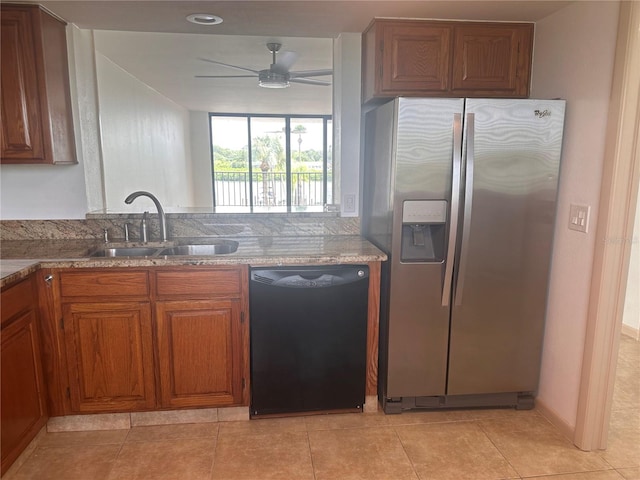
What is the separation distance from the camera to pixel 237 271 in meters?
2.20

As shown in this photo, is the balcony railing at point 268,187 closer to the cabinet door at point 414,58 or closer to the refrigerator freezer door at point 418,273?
the cabinet door at point 414,58

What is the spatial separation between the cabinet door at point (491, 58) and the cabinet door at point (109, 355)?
207 centimetres

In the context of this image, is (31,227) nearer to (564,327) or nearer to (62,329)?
(62,329)

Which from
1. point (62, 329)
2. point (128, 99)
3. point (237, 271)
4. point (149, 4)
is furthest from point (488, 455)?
point (128, 99)

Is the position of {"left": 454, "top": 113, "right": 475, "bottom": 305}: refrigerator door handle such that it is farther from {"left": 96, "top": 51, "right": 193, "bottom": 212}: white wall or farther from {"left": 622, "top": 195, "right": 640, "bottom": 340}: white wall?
{"left": 96, "top": 51, "right": 193, "bottom": 212}: white wall

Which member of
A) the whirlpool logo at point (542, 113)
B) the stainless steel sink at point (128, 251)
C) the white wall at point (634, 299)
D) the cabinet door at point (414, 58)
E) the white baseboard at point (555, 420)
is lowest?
the white baseboard at point (555, 420)

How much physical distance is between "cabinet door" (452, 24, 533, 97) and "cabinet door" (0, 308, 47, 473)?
8.06 feet

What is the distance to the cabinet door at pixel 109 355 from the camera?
2.15m

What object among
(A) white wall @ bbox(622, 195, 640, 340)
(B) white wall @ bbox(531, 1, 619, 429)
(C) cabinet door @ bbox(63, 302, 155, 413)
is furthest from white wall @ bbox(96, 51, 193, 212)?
(A) white wall @ bbox(622, 195, 640, 340)

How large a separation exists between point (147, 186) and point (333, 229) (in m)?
3.77

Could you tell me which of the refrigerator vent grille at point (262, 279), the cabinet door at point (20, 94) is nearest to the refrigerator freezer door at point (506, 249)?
the refrigerator vent grille at point (262, 279)

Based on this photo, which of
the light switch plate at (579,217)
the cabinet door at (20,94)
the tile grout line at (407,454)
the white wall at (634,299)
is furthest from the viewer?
the white wall at (634,299)

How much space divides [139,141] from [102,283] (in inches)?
145

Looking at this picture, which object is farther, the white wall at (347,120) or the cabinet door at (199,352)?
the white wall at (347,120)
